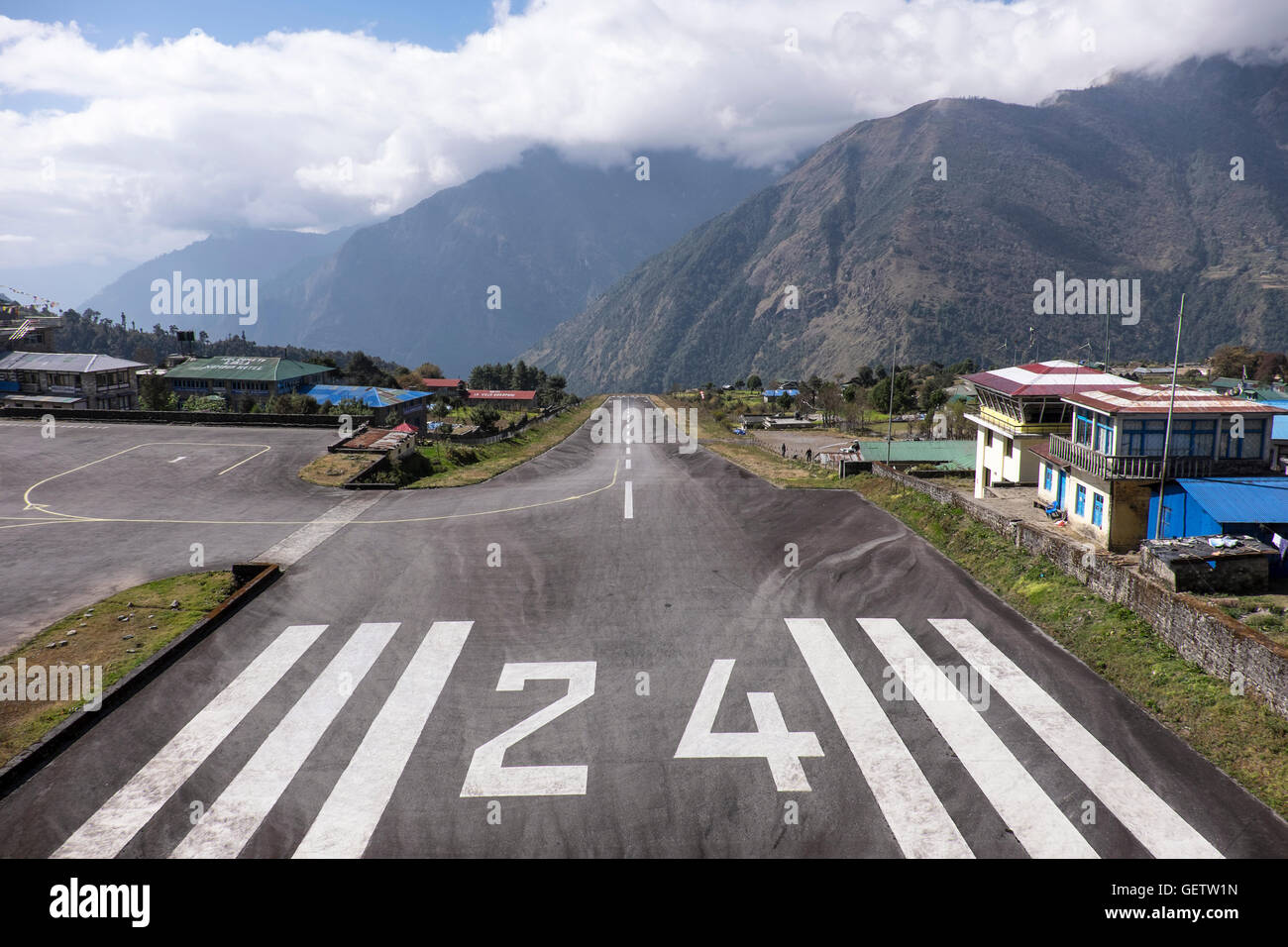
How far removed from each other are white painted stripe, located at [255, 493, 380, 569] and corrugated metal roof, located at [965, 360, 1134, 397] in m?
34.2

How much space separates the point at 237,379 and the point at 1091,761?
4625 inches

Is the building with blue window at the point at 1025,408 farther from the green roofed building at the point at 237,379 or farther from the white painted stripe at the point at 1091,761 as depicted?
the green roofed building at the point at 237,379

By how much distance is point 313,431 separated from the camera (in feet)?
203

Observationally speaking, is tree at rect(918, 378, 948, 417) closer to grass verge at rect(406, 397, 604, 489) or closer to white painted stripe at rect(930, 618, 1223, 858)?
grass verge at rect(406, 397, 604, 489)

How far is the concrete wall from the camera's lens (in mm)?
17656

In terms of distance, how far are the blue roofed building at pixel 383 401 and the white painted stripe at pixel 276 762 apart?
6512 cm

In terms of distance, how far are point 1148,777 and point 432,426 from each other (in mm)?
83330

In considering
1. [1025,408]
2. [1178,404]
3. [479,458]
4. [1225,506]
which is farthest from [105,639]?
[1025,408]

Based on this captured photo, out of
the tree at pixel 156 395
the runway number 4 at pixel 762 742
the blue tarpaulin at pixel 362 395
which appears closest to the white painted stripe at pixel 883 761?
the runway number 4 at pixel 762 742

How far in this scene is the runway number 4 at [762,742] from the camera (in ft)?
53.8

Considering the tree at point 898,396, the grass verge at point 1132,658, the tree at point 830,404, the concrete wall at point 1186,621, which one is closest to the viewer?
the grass verge at point 1132,658
